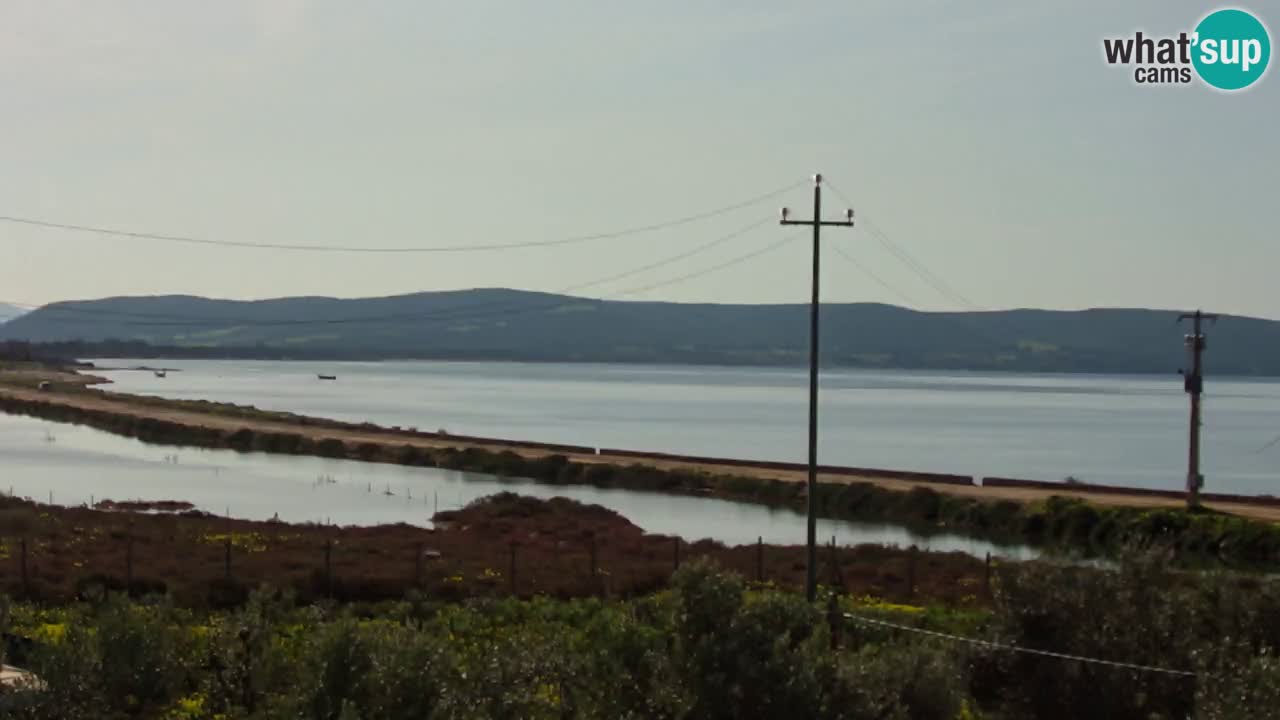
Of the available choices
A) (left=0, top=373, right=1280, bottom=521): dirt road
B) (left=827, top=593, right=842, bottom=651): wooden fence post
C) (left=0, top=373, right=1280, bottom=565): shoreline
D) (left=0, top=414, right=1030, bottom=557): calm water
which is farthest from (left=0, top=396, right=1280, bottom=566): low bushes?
(left=827, top=593, right=842, bottom=651): wooden fence post

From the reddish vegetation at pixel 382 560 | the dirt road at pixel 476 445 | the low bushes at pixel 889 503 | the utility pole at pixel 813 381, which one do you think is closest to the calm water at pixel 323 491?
the low bushes at pixel 889 503

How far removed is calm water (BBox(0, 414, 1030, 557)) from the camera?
69125mm

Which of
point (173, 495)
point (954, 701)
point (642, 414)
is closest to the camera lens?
point (954, 701)

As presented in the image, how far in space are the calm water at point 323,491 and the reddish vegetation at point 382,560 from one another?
7.52m

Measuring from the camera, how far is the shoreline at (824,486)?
199ft

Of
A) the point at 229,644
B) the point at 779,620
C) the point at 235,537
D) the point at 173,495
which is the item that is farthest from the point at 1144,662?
the point at 173,495

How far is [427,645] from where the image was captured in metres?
16.0

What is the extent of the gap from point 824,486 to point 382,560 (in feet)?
132

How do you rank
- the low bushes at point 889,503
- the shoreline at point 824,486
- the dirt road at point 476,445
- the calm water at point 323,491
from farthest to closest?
the dirt road at point 476,445
the calm water at point 323,491
the shoreline at point 824,486
the low bushes at point 889,503

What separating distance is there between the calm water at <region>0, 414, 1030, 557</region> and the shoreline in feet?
9.13

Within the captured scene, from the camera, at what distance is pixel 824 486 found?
82.0 m

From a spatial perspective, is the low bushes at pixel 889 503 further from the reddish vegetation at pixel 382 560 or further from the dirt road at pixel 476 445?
the reddish vegetation at pixel 382 560

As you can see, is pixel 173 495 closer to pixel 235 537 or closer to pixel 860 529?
pixel 235 537

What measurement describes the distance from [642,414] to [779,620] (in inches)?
7098
